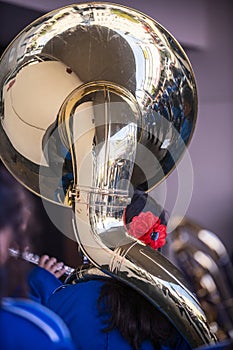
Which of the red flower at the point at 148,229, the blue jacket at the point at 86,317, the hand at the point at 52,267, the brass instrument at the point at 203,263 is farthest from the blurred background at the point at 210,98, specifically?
the blue jacket at the point at 86,317

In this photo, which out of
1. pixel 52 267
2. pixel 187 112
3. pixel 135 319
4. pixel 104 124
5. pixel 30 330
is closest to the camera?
pixel 30 330

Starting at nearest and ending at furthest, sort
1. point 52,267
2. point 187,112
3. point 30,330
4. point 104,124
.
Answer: point 30,330
point 104,124
point 187,112
point 52,267

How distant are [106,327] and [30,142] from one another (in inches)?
16.6

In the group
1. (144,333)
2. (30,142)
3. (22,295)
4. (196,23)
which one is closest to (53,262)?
(30,142)

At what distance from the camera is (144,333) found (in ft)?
4.82

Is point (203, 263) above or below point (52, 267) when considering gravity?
below

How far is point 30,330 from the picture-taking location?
1.05 meters

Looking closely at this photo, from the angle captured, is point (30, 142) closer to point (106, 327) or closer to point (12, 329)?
point (106, 327)

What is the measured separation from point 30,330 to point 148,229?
58 centimetres

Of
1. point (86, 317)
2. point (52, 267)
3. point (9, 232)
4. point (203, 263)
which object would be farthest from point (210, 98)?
point (9, 232)

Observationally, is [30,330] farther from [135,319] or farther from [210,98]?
[210,98]

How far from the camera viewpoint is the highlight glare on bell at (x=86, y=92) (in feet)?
5.24

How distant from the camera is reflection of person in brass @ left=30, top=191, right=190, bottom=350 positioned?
147 cm

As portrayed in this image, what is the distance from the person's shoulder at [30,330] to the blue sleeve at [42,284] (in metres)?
0.68
